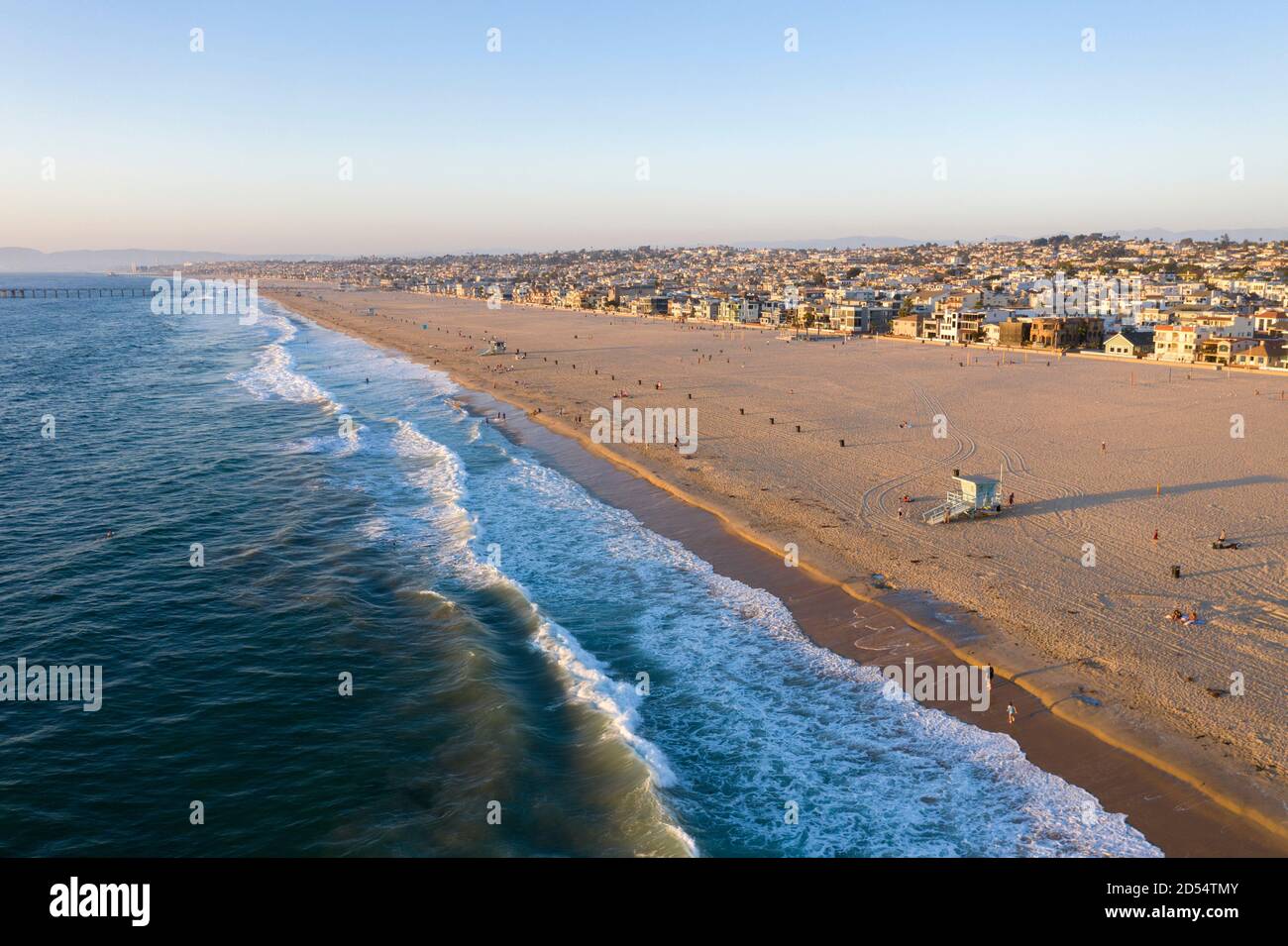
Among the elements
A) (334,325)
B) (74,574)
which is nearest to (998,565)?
(74,574)

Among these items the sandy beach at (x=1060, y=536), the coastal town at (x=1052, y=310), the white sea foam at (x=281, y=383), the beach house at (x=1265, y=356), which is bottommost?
the sandy beach at (x=1060, y=536)

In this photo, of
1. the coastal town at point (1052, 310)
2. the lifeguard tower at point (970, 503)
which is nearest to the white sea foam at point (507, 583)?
the lifeguard tower at point (970, 503)

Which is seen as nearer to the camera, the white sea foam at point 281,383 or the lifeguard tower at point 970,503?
the lifeguard tower at point 970,503

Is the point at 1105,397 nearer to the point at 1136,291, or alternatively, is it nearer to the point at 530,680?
the point at 530,680

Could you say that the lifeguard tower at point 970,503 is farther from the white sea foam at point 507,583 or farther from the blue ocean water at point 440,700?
the white sea foam at point 507,583

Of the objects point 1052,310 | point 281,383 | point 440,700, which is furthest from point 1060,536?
point 1052,310

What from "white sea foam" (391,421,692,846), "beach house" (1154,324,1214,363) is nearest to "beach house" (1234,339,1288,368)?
"beach house" (1154,324,1214,363)

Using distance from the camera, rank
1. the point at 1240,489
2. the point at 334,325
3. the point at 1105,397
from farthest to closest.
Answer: the point at 334,325 → the point at 1105,397 → the point at 1240,489
